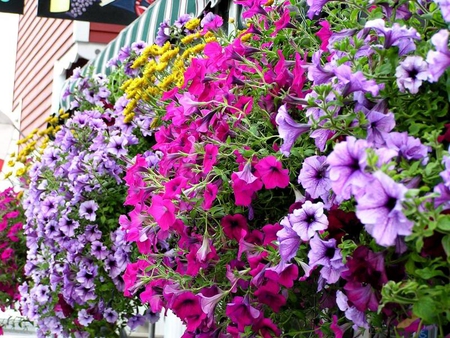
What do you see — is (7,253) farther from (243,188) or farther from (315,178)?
(315,178)

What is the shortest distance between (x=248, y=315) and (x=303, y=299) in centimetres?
15

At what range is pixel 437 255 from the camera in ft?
3.88

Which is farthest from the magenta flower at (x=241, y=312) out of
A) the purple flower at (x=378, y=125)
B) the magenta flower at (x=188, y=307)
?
the purple flower at (x=378, y=125)

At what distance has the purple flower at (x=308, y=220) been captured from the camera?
56.7 inches

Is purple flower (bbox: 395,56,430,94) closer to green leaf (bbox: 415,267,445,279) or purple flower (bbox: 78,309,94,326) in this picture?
green leaf (bbox: 415,267,445,279)

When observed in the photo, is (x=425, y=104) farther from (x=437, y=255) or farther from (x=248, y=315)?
(x=248, y=315)

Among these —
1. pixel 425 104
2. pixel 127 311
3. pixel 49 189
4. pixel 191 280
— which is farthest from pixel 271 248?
pixel 49 189

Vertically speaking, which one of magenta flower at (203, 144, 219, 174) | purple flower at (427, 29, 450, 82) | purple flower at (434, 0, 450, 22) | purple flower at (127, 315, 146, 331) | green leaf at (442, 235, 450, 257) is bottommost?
purple flower at (127, 315, 146, 331)

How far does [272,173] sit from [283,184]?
35mm

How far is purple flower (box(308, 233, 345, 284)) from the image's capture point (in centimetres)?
144

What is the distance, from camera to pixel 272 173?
1.77m

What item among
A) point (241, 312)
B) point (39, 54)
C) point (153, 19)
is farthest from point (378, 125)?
point (39, 54)

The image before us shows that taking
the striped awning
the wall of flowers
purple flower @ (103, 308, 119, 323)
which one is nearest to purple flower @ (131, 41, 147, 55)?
the wall of flowers

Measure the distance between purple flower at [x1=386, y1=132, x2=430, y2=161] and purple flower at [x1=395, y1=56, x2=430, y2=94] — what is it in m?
0.09
